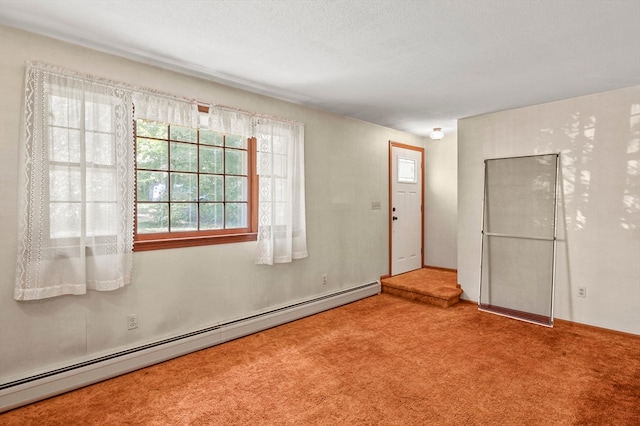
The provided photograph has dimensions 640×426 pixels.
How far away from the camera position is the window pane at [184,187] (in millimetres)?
3049

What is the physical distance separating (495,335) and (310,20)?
131 inches

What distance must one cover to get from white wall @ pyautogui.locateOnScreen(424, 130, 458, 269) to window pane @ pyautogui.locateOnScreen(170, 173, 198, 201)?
412 cm

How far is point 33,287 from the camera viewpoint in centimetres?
227

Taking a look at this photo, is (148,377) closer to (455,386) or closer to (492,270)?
(455,386)

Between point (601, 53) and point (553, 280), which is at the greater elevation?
point (601, 53)

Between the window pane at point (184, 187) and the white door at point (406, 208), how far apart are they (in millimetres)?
3084

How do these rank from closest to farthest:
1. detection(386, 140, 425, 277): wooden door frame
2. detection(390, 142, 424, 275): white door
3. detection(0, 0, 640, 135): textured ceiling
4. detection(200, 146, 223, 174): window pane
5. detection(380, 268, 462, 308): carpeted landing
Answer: detection(0, 0, 640, 135): textured ceiling
detection(200, 146, 223, 174): window pane
detection(380, 268, 462, 308): carpeted landing
detection(386, 140, 425, 277): wooden door frame
detection(390, 142, 424, 275): white door

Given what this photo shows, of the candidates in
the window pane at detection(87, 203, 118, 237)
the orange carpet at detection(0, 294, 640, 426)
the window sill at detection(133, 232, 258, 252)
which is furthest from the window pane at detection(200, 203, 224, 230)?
the orange carpet at detection(0, 294, 640, 426)

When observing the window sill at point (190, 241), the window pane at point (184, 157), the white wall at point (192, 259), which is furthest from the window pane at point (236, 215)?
the window pane at point (184, 157)

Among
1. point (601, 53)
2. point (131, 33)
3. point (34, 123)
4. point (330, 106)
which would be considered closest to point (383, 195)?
point (330, 106)

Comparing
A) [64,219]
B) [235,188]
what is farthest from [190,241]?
[64,219]

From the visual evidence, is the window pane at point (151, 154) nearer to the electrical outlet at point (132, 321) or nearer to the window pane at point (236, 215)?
the window pane at point (236, 215)

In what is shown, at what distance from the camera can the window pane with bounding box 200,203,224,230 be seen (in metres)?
3.25

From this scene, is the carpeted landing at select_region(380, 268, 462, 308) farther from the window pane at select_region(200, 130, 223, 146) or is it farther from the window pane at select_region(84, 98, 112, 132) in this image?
the window pane at select_region(84, 98, 112, 132)
